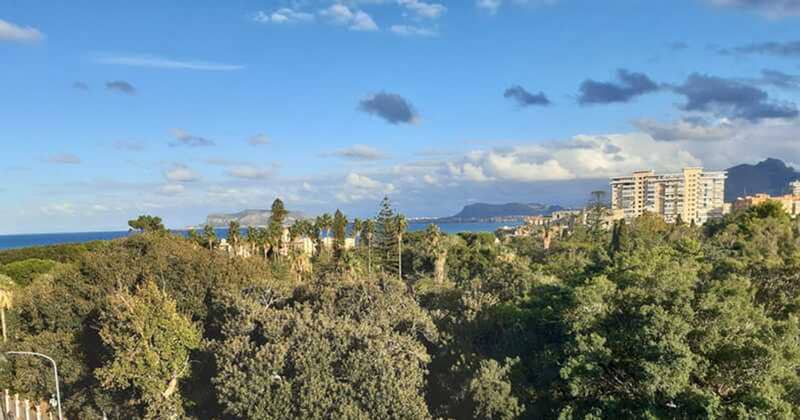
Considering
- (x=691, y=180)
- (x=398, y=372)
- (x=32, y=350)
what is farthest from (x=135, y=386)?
(x=691, y=180)

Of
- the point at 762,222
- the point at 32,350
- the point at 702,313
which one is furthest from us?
the point at 762,222

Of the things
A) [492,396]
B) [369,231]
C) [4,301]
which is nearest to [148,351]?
[492,396]

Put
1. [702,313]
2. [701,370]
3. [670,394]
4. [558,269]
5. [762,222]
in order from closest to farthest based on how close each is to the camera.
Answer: [670,394] < [701,370] < [702,313] < [558,269] < [762,222]

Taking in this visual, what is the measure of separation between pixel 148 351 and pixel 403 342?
1003cm

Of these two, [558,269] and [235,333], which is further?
[558,269]

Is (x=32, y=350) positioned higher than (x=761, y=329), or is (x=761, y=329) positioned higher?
(x=761, y=329)

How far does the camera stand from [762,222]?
200ft

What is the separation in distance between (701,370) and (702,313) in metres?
2.26

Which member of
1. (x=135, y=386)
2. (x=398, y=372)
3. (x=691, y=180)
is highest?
(x=691, y=180)

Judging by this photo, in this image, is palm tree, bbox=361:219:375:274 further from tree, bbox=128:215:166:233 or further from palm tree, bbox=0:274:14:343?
palm tree, bbox=0:274:14:343

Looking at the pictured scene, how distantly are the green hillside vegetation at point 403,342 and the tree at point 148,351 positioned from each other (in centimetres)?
8

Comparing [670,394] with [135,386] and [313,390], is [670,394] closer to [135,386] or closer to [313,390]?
[313,390]

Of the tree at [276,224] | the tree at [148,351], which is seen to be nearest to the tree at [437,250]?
the tree at [276,224]

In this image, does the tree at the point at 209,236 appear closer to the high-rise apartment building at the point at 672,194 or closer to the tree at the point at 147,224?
the tree at the point at 147,224
